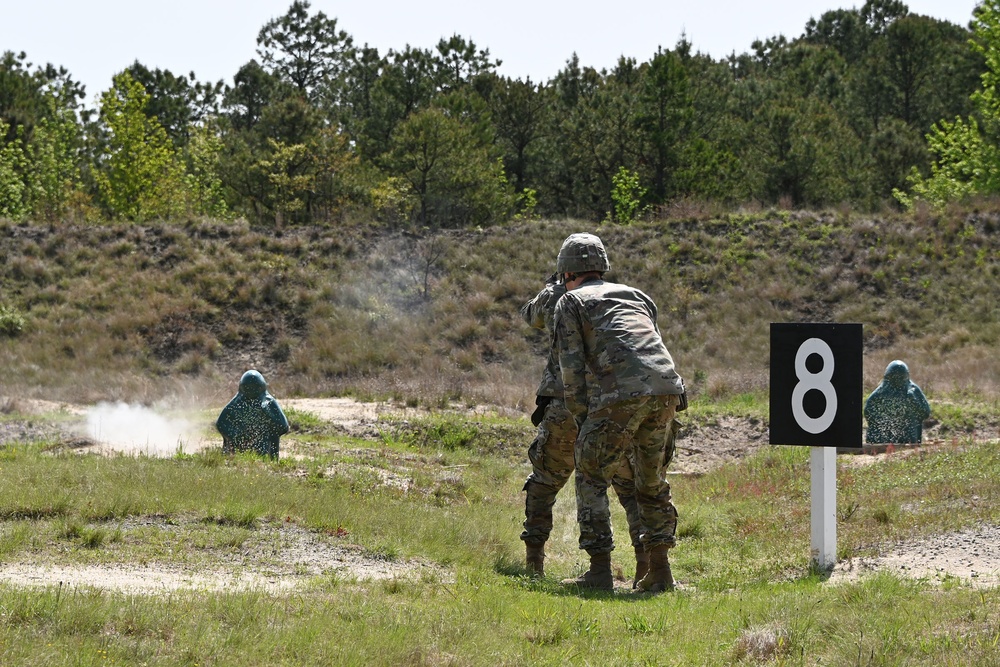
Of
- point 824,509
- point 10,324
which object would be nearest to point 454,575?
→ point 824,509

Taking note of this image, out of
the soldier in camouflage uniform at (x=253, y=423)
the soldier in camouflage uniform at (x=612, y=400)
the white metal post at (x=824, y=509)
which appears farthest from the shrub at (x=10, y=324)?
the white metal post at (x=824, y=509)

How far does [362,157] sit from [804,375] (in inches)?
1538

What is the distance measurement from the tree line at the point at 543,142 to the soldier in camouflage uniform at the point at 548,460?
29.8m

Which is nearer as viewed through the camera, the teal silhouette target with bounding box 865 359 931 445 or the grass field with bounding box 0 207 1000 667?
the grass field with bounding box 0 207 1000 667

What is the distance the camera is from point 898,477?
12039 mm

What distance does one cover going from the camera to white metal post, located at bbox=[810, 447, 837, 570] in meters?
8.10

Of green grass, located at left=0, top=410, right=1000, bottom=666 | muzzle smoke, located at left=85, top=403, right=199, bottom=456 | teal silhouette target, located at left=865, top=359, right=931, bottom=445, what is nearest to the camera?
green grass, located at left=0, top=410, right=1000, bottom=666

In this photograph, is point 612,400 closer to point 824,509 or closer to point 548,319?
point 548,319

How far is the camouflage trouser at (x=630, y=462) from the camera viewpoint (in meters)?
7.46

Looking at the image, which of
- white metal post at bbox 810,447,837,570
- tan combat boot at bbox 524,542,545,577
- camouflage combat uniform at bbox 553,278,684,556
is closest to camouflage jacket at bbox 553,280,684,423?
camouflage combat uniform at bbox 553,278,684,556

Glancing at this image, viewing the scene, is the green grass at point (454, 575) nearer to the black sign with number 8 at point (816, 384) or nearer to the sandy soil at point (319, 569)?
the sandy soil at point (319, 569)

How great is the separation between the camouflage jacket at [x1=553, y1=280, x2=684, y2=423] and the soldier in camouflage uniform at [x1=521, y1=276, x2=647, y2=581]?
1.65 ft

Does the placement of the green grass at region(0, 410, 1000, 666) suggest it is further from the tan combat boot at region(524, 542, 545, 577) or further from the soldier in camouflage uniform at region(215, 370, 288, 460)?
the soldier in camouflage uniform at region(215, 370, 288, 460)

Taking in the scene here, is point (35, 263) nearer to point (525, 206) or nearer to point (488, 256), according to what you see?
point (488, 256)
